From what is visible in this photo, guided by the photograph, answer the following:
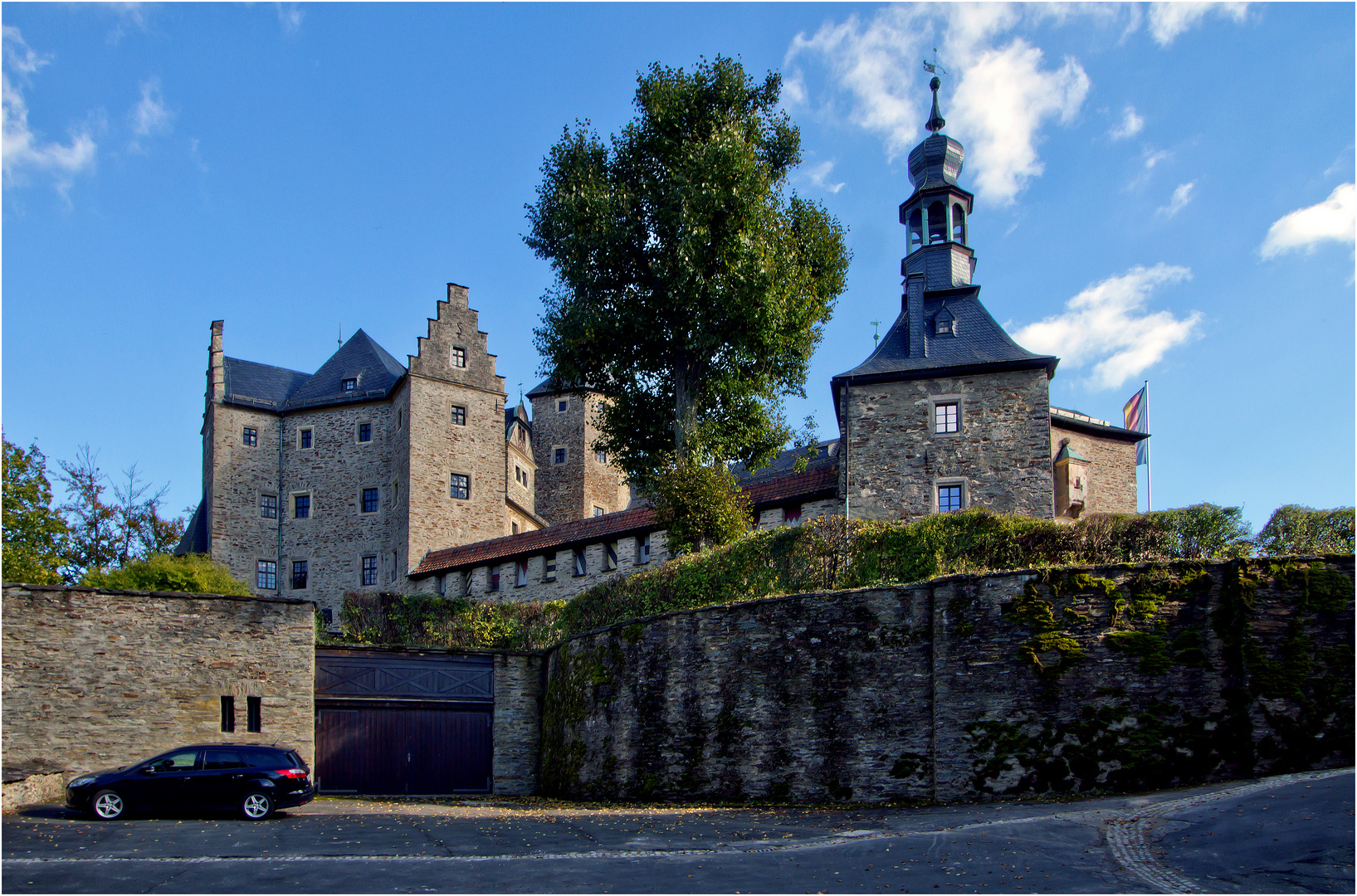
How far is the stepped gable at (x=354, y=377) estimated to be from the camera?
5016 cm

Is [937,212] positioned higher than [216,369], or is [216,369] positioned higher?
[937,212]

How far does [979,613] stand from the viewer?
61.2ft

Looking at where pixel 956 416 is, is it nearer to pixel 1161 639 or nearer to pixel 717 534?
pixel 717 534

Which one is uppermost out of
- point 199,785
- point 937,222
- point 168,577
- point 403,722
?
point 937,222

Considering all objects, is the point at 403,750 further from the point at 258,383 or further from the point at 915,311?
the point at 258,383

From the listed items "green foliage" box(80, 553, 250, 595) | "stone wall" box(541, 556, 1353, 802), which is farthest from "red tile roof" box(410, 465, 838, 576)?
"stone wall" box(541, 556, 1353, 802)

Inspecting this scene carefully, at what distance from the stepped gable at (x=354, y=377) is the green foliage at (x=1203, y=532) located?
35.9m

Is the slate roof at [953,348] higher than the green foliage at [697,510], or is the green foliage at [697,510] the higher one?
the slate roof at [953,348]

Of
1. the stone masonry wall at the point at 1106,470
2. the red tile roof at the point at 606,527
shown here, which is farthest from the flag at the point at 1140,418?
the red tile roof at the point at 606,527

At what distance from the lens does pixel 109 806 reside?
16906mm

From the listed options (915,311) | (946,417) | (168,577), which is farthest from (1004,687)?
(168,577)

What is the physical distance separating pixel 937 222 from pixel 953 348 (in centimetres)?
679

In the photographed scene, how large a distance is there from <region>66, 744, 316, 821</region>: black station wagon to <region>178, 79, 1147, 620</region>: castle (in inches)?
589

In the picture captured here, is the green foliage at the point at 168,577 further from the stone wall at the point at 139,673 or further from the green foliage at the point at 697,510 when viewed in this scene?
the green foliage at the point at 697,510
